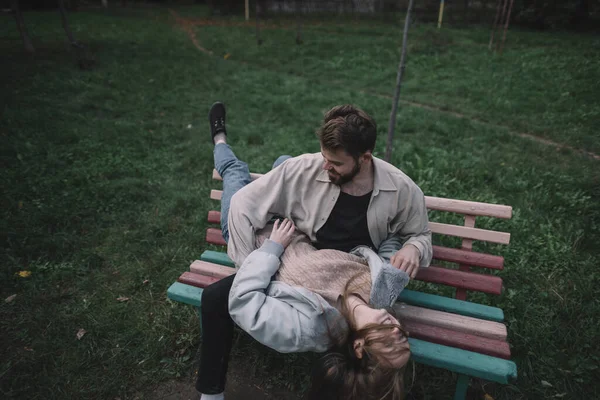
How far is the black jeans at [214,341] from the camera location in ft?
7.05

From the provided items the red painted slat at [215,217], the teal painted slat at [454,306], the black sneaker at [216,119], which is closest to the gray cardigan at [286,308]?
the teal painted slat at [454,306]

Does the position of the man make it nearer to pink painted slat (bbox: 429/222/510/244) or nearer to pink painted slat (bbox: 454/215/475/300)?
pink painted slat (bbox: 429/222/510/244)

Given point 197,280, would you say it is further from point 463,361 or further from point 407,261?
point 463,361

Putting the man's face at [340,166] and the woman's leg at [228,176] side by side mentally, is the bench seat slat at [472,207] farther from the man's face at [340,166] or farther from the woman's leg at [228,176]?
the woman's leg at [228,176]

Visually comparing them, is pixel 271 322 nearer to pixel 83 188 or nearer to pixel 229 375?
pixel 229 375

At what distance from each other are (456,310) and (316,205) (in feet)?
3.36

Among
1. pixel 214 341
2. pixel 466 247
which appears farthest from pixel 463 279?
pixel 214 341

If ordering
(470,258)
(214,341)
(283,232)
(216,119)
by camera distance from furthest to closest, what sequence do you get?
1. (216,119)
2. (470,258)
3. (283,232)
4. (214,341)

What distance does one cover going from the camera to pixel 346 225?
2.40 metres

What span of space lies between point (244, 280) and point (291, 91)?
252 inches

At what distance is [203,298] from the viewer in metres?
2.19

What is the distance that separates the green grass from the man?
0.80 meters

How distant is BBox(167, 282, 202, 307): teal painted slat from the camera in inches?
94.5

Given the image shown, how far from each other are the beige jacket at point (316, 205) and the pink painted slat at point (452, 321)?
0.28m
